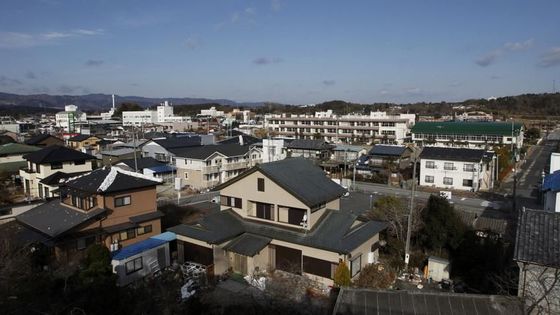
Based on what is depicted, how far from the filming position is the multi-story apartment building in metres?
69.7

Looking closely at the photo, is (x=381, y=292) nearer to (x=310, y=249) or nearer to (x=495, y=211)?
(x=310, y=249)

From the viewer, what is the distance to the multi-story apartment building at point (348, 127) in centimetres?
6969

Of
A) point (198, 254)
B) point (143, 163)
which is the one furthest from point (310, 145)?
point (198, 254)

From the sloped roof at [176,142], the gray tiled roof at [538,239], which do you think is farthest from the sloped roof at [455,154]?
the sloped roof at [176,142]

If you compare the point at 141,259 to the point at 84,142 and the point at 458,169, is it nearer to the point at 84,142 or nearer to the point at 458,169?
the point at 458,169

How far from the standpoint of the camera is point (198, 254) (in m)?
17.5

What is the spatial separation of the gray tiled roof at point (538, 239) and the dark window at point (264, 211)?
10.5 metres

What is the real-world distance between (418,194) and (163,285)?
26.5 m

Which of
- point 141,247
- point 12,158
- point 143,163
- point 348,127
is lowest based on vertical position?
point 141,247

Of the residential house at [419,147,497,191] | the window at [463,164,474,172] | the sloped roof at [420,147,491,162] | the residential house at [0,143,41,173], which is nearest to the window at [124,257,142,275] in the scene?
the residential house at [0,143,41,173]

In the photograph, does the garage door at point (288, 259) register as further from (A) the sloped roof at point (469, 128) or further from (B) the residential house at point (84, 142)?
(A) the sloped roof at point (469, 128)

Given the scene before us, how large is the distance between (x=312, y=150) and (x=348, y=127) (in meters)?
26.8

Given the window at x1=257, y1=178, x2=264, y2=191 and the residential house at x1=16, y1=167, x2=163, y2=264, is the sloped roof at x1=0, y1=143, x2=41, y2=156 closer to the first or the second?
the residential house at x1=16, y1=167, x2=163, y2=264

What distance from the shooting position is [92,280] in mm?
13477
